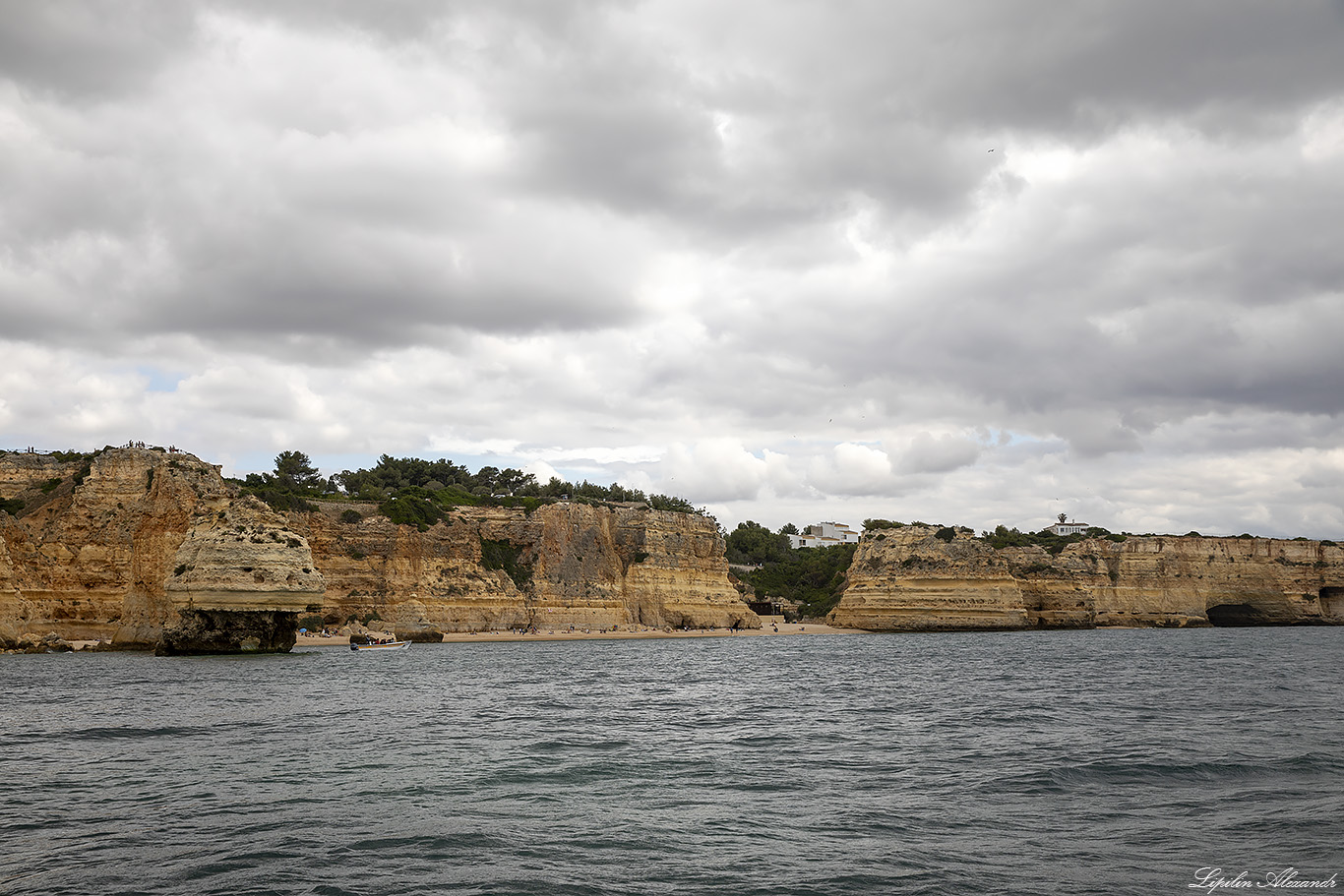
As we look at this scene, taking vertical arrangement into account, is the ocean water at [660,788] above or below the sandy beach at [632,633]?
above

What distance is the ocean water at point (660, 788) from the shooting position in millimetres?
11070

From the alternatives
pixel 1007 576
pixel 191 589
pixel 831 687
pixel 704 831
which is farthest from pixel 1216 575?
pixel 704 831

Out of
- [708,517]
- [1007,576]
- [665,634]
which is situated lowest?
[665,634]

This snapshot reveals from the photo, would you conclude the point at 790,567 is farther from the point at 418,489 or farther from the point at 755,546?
the point at 418,489

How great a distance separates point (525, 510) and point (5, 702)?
61617 mm

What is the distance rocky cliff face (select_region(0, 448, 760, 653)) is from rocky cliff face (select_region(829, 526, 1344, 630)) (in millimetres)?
20506

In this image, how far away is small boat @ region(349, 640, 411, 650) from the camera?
6170 centimetres

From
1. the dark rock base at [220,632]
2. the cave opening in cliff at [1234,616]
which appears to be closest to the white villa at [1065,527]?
the cave opening in cliff at [1234,616]

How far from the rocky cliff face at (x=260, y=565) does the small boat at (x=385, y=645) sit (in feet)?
19.1

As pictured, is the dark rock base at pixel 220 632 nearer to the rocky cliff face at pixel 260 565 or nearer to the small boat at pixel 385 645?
the rocky cliff face at pixel 260 565

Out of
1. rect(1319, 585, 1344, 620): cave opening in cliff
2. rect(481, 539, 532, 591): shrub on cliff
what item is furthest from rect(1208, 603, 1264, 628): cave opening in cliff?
rect(481, 539, 532, 591): shrub on cliff

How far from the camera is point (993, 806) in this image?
14.5 metres

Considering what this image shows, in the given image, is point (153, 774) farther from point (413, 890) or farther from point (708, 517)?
point (708, 517)

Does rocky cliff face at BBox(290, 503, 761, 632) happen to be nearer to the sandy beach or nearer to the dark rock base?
the sandy beach
